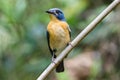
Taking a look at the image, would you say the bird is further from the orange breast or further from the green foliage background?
the green foliage background

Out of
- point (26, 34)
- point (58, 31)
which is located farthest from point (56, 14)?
point (26, 34)

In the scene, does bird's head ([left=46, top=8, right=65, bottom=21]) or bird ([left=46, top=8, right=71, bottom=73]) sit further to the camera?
bird ([left=46, top=8, right=71, bottom=73])

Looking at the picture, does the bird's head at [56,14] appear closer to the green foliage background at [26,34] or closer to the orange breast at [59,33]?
the orange breast at [59,33]

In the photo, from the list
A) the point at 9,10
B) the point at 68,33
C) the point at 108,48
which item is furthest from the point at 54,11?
the point at 108,48

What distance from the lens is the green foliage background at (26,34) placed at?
189 inches

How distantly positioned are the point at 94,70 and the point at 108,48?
80cm

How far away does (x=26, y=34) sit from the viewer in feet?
16.2

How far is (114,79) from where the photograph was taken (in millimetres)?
5383

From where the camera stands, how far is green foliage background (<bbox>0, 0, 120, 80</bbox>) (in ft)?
15.8

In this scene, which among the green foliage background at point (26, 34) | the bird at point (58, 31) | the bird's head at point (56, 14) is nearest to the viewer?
the bird's head at point (56, 14)

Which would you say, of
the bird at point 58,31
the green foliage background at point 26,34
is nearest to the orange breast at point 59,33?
the bird at point 58,31

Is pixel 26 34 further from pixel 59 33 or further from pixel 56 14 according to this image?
pixel 56 14

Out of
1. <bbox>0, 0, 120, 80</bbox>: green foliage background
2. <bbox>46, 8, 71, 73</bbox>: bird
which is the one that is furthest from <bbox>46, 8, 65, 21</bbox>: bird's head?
<bbox>0, 0, 120, 80</bbox>: green foliage background

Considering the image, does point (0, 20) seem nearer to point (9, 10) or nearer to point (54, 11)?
point (9, 10)
